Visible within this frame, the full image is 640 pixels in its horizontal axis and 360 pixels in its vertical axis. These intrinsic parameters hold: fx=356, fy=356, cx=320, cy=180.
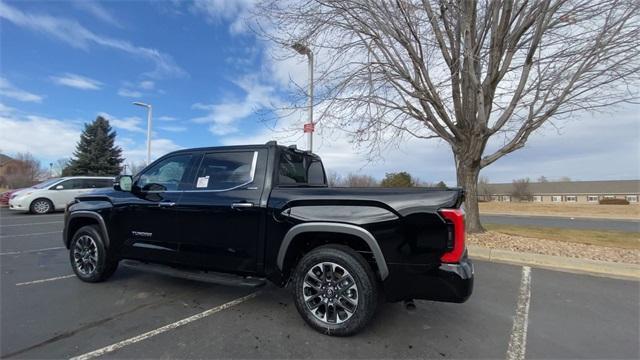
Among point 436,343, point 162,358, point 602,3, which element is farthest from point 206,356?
point 602,3

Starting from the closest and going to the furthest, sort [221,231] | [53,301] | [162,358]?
1. [162,358]
2. [221,231]
3. [53,301]

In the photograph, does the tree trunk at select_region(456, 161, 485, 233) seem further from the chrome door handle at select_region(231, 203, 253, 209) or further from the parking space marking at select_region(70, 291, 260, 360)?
the chrome door handle at select_region(231, 203, 253, 209)

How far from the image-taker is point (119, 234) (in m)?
4.86

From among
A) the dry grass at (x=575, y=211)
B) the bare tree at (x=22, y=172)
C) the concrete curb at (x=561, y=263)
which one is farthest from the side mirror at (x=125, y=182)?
the bare tree at (x=22, y=172)

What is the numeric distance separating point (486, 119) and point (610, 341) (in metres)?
6.20

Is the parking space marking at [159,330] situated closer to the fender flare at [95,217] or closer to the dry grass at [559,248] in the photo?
the fender flare at [95,217]

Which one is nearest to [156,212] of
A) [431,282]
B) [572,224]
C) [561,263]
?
[431,282]

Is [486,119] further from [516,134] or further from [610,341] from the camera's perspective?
[610,341]

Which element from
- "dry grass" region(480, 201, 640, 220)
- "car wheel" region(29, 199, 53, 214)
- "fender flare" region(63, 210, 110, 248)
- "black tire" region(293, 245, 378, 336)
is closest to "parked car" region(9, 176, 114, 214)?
"car wheel" region(29, 199, 53, 214)

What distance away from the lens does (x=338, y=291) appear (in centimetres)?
351

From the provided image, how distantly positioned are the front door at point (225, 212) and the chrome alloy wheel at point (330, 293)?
28.4 inches

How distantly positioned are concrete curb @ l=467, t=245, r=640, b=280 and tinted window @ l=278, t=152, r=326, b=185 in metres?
4.23

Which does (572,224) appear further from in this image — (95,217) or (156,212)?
(95,217)

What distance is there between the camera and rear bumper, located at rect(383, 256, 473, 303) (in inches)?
127
